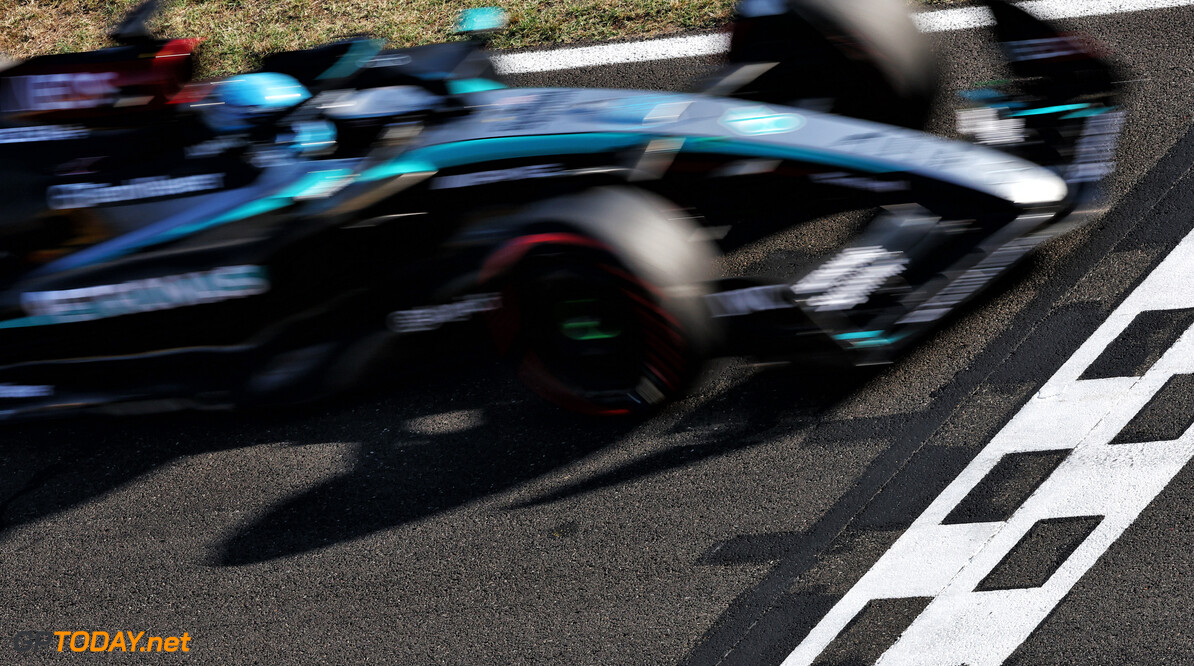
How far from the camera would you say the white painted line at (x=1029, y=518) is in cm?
267

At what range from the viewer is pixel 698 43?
479cm

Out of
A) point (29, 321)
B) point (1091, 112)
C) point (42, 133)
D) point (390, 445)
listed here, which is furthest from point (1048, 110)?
point (29, 321)

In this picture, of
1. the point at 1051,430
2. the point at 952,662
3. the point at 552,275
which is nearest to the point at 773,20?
the point at 552,275

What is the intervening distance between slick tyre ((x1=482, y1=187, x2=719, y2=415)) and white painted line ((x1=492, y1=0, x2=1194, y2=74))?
192 centimetres

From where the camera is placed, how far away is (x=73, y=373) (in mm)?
3309

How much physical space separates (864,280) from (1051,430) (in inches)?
29.3

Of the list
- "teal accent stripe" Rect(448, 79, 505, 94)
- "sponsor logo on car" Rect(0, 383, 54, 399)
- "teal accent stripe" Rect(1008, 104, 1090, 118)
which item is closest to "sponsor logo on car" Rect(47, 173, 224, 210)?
"sponsor logo on car" Rect(0, 383, 54, 399)

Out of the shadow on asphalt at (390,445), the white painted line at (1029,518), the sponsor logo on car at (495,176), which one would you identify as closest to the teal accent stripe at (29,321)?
the shadow on asphalt at (390,445)

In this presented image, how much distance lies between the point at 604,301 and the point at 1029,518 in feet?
4.38

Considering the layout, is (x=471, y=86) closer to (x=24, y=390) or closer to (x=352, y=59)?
(x=352, y=59)

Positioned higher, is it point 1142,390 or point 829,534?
point 1142,390

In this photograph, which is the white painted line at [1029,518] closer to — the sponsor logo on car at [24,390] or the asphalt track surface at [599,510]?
the asphalt track surface at [599,510]

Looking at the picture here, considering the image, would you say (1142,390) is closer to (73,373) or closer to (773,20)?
(773,20)

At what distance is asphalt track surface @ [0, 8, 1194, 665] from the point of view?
9.07 feet
